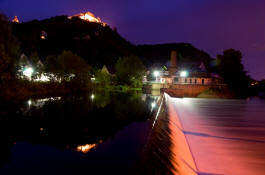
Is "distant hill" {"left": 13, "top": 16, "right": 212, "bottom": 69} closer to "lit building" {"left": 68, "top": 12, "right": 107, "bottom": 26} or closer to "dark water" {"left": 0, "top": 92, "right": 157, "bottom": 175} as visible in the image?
"lit building" {"left": 68, "top": 12, "right": 107, "bottom": 26}

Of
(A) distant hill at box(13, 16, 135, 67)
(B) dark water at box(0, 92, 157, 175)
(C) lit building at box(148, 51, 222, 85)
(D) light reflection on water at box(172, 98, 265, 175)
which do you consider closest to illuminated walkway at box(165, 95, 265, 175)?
(D) light reflection on water at box(172, 98, 265, 175)

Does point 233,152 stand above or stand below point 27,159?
above

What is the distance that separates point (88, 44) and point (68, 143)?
6742 cm

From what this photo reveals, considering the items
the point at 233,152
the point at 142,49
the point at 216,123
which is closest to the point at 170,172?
the point at 233,152

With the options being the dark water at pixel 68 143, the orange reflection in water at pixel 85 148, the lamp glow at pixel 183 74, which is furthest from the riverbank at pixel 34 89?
the lamp glow at pixel 183 74

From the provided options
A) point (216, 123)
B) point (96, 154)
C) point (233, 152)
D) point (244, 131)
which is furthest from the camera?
point (216, 123)

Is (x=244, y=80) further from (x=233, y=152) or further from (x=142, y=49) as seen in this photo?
(x=142, y=49)

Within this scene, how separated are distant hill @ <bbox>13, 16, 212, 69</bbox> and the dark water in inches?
1653

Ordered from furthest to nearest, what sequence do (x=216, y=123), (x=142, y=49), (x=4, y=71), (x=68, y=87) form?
(x=142, y=49), (x=68, y=87), (x=4, y=71), (x=216, y=123)

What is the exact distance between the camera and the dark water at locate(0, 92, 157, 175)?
6285 millimetres

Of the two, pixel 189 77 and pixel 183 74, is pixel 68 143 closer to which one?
pixel 189 77

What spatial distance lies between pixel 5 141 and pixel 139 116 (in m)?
9.22

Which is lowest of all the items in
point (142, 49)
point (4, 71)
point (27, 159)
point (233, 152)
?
point (27, 159)

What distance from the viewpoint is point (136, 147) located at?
846 centimetres
